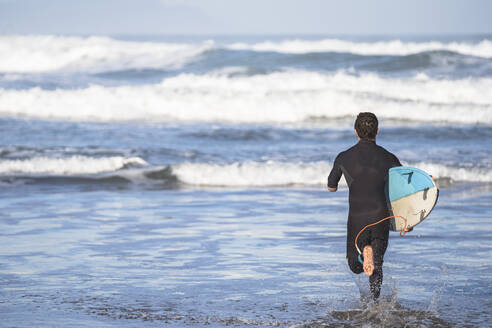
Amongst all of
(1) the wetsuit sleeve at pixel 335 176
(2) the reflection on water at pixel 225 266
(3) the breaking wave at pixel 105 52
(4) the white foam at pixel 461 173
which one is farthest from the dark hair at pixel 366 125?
(3) the breaking wave at pixel 105 52

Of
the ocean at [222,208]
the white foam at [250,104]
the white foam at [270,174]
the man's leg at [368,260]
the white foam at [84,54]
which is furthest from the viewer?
the white foam at [84,54]

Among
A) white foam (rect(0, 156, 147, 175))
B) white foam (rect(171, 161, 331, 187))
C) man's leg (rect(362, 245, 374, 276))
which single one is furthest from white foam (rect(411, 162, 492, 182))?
man's leg (rect(362, 245, 374, 276))

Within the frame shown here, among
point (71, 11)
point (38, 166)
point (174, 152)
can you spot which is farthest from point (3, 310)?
point (71, 11)

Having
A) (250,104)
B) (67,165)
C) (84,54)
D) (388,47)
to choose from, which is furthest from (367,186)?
(388,47)

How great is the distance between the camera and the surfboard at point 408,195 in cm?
510

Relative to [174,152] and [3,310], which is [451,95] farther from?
[3,310]

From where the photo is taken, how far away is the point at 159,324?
5074 millimetres

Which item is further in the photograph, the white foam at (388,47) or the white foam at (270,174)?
the white foam at (388,47)

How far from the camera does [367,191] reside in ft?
16.7

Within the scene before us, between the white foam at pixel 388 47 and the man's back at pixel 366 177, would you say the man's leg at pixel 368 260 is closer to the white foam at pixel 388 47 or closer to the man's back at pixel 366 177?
the man's back at pixel 366 177

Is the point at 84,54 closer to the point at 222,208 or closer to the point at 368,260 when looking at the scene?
the point at 222,208

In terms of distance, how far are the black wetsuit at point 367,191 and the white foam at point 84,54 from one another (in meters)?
32.2

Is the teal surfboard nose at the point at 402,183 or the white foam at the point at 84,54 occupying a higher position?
the white foam at the point at 84,54

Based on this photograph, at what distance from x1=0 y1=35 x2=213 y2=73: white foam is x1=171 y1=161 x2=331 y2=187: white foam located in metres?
25.0
